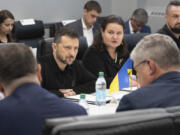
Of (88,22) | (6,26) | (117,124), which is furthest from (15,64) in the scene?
(88,22)

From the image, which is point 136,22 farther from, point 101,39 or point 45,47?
point 45,47

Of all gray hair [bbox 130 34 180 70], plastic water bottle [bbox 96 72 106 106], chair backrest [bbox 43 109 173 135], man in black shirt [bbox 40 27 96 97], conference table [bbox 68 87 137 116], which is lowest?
conference table [bbox 68 87 137 116]

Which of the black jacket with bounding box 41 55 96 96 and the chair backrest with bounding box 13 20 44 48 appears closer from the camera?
the black jacket with bounding box 41 55 96 96

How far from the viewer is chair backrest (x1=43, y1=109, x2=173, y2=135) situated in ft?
3.33

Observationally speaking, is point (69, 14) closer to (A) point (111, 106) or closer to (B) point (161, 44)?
(A) point (111, 106)

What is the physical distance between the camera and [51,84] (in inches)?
134

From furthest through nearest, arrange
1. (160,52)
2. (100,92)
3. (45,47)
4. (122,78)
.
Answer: (45,47), (122,78), (100,92), (160,52)

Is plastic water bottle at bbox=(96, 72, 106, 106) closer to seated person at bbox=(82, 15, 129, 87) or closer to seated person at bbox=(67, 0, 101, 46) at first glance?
seated person at bbox=(82, 15, 129, 87)

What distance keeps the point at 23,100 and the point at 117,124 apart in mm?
595

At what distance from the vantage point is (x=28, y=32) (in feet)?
20.5

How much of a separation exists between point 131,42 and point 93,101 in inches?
68.6

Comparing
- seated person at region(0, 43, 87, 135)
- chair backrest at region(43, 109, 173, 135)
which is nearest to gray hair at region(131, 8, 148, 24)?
seated person at region(0, 43, 87, 135)

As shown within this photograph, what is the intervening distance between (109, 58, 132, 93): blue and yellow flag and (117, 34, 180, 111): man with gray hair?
1.11 metres

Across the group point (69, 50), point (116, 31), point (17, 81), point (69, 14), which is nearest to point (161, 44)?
point (17, 81)
